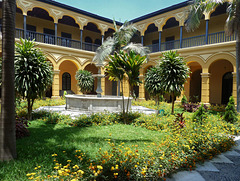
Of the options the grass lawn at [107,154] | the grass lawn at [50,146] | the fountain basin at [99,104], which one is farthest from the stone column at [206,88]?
the grass lawn at [50,146]

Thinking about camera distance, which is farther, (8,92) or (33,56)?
(33,56)

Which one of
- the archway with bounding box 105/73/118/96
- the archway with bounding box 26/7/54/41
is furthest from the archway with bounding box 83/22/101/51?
the archway with bounding box 105/73/118/96

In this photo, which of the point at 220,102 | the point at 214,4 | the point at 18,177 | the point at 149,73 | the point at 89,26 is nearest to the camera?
the point at 18,177

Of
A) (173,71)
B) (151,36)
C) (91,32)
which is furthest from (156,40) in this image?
(173,71)

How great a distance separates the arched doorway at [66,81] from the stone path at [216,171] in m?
19.7

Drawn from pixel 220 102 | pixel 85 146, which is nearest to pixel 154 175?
pixel 85 146

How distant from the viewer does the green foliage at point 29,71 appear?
6.86 m

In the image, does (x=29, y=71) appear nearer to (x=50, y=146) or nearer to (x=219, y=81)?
(x=50, y=146)

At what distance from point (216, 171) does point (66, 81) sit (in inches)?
804

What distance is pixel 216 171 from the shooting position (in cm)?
364

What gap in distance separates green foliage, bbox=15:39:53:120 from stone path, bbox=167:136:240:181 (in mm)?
6450

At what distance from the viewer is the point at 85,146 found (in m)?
4.38

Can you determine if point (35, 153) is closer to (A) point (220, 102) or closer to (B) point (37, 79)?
(B) point (37, 79)

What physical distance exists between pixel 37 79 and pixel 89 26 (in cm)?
1649
